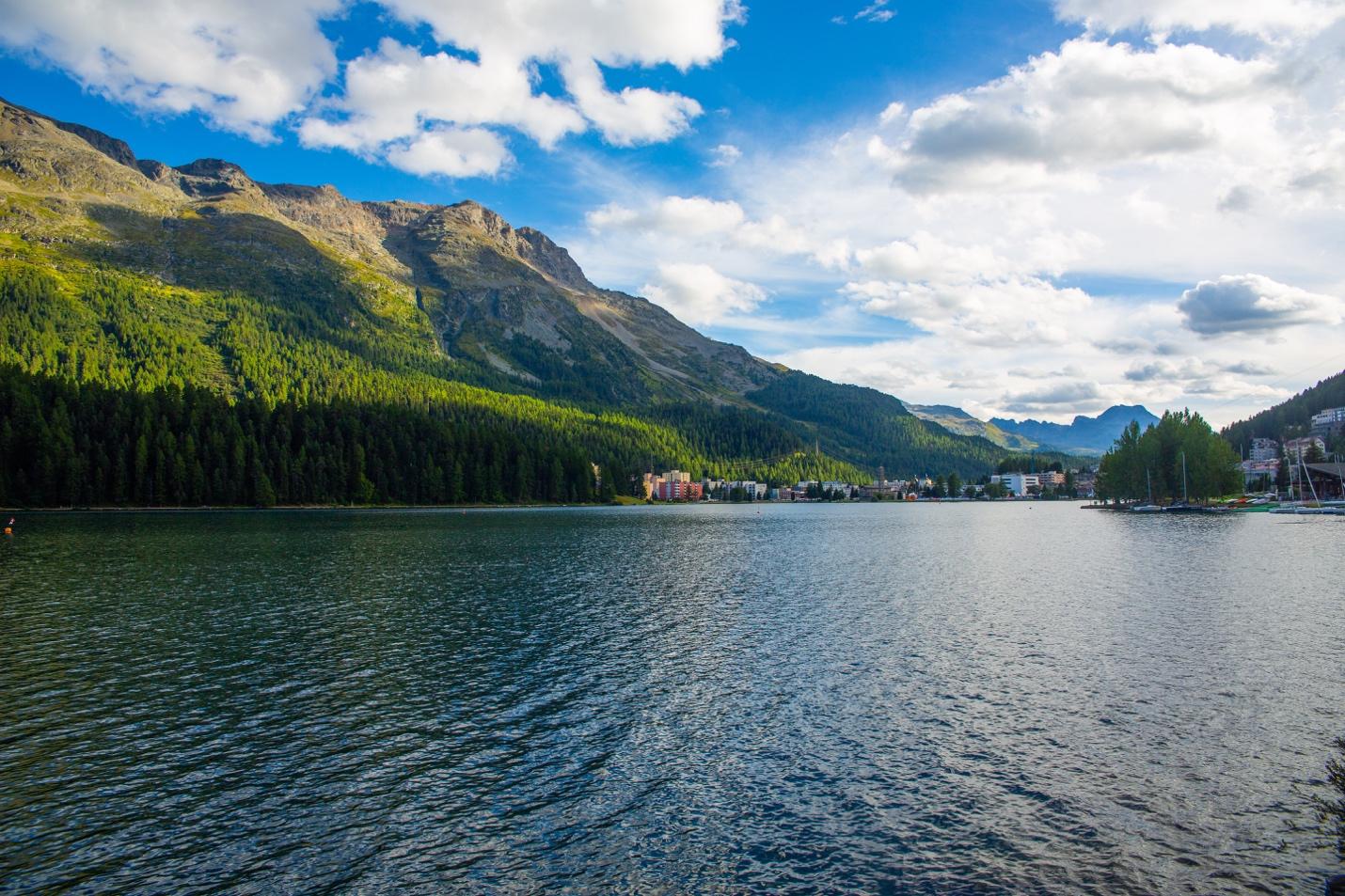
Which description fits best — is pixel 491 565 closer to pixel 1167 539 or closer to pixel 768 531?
pixel 768 531

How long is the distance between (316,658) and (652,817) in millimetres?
25334

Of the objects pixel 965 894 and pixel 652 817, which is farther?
pixel 652 817

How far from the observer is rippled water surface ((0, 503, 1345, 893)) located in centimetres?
1808

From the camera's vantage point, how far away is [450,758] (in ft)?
81.1

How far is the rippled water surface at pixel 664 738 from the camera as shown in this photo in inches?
712

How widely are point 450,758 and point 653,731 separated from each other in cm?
754

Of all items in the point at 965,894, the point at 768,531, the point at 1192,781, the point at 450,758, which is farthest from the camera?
the point at 768,531

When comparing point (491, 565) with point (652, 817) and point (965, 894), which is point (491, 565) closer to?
point (652, 817)

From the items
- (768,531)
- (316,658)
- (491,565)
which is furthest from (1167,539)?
(316,658)

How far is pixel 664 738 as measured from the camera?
2708 centimetres

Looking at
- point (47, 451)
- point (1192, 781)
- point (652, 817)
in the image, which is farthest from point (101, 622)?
point (47, 451)

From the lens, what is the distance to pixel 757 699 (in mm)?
31672

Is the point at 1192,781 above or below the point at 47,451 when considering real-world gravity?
below

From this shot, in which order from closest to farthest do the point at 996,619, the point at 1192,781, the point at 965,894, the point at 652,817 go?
1. the point at 965,894
2. the point at 652,817
3. the point at 1192,781
4. the point at 996,619
